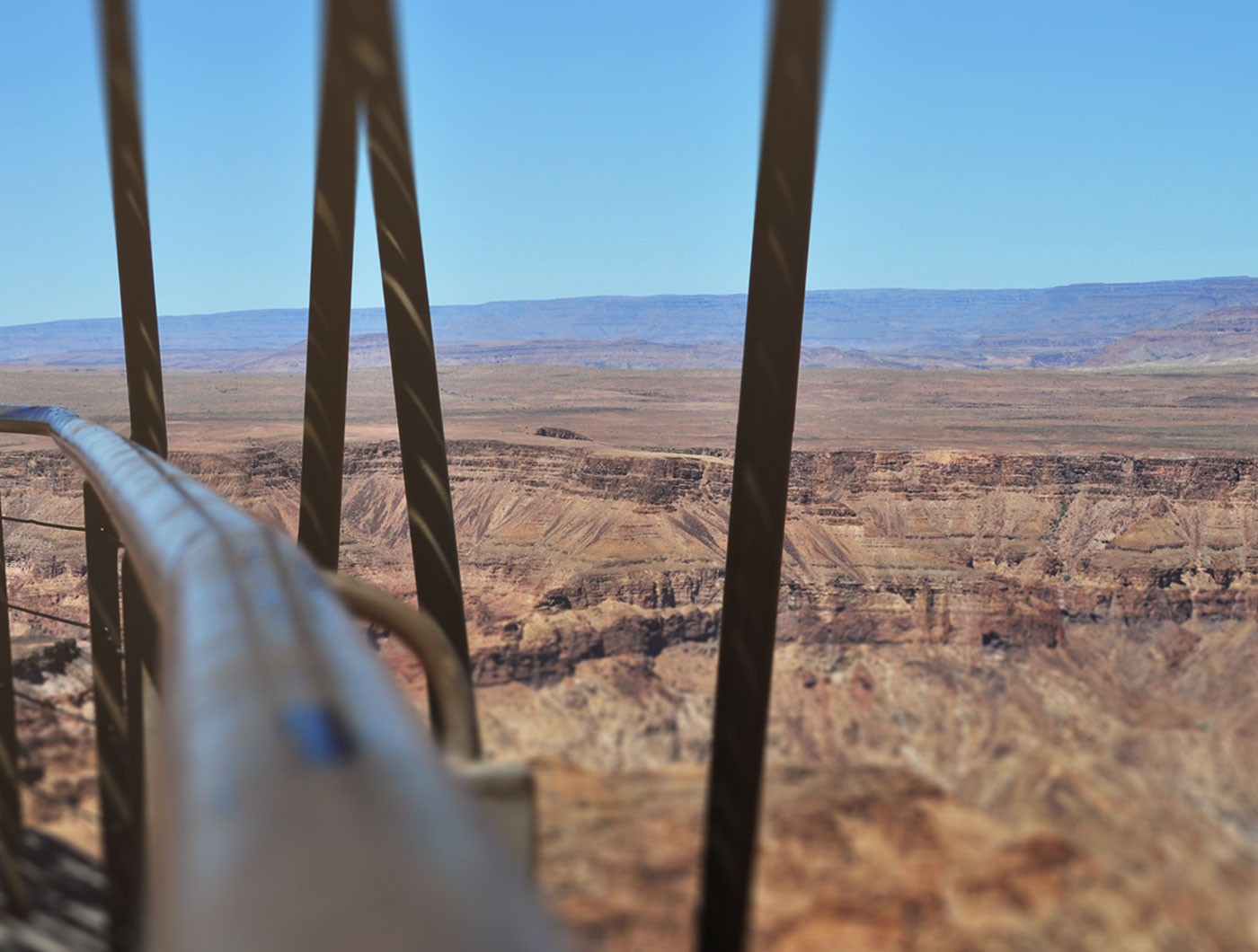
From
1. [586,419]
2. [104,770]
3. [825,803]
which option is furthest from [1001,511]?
[104,770]

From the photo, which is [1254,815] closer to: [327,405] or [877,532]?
[877,532]

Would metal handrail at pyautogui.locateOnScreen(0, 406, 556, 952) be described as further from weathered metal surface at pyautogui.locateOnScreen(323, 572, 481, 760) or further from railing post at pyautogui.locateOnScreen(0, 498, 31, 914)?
railing post at pyautogui.locateOnScreen(0, 498, 31, 914)

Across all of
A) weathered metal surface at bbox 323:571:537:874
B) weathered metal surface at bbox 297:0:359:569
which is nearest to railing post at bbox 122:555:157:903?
weathered metal surface at bbox 297:0:359:569

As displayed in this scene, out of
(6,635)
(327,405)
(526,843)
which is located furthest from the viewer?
(6,635)

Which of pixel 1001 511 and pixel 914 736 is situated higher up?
pixel 1001 511

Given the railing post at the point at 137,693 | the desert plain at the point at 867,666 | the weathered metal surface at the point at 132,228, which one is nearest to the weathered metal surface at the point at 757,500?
the weathered metal surface at the point at 132,228
